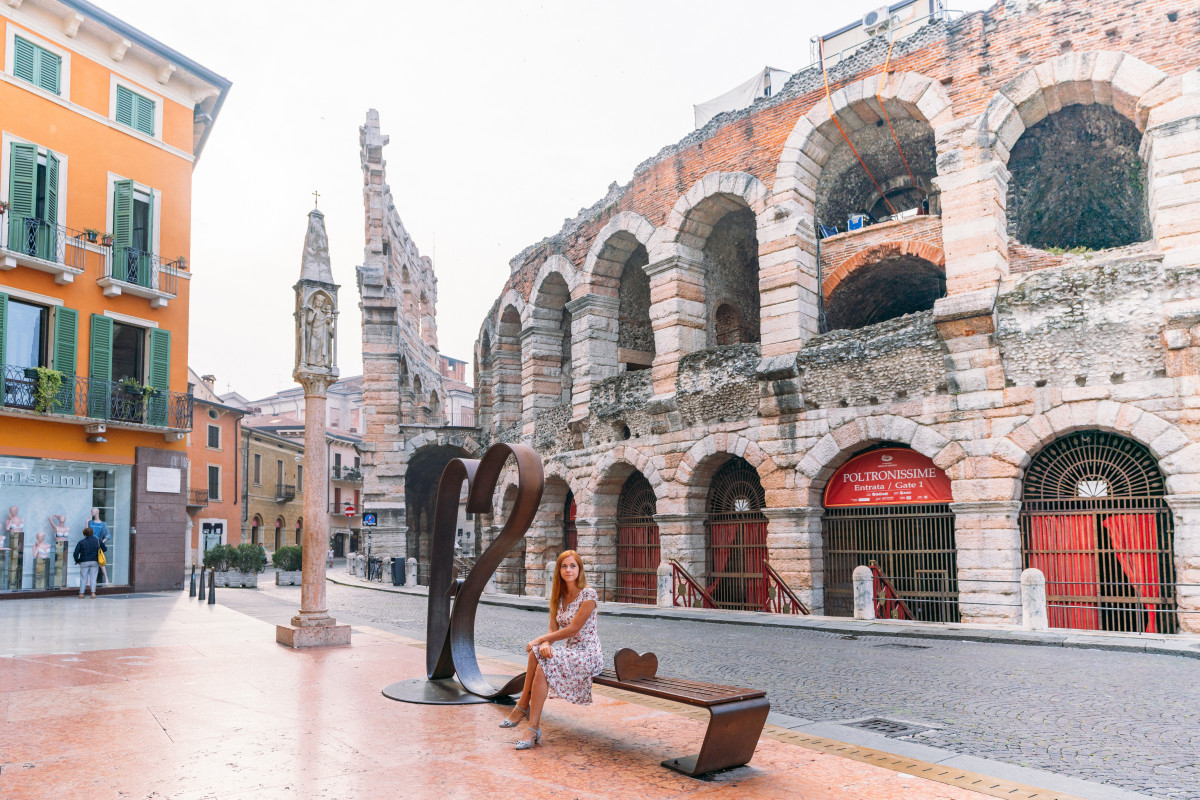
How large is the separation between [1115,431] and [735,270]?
9.71m

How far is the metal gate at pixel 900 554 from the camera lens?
14492mm

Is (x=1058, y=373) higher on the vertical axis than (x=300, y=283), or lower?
lower

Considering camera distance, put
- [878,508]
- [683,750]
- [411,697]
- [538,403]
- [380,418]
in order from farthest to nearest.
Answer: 1. [380,418]
2. [538,403]
3. [878,508]
4. [411,697]
5. [683,750]

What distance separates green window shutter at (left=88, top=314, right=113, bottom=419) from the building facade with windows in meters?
19.4

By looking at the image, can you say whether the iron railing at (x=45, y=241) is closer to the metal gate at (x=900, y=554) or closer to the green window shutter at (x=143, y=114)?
the green window shutter at (x=143, y=114)

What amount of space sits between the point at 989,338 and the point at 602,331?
9618 mm

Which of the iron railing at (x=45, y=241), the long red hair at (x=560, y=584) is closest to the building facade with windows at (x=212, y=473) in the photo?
the iron railing at (x=45, y=241)

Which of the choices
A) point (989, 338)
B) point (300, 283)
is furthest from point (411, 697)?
point (989, 338)

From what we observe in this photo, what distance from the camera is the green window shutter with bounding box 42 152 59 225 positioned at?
17.5 m

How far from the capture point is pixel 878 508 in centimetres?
1557

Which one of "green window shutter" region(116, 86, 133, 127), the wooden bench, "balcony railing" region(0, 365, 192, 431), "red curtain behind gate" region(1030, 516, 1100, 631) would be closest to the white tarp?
"red curtain behind gate" region(1030, 516, 1100, 631)

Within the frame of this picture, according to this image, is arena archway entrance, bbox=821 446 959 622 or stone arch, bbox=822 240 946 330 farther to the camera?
stone arch, bbox=822 240 946 330

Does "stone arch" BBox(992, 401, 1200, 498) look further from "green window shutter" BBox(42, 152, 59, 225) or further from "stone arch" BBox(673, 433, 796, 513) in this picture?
"green window shutter" BBox(42, 152, 59, 225)

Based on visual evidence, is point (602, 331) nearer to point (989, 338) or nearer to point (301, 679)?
point (989, 338)
